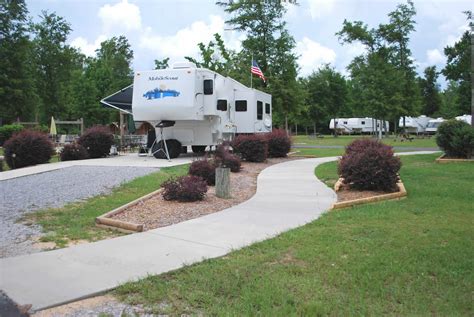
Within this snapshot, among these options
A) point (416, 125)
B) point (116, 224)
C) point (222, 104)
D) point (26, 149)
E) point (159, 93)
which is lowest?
point (116, 224)

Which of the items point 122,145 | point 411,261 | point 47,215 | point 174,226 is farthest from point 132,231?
point 122,145

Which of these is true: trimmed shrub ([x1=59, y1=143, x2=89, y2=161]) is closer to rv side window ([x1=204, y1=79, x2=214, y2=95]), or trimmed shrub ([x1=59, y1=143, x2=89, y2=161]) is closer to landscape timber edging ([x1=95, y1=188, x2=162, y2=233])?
rv side window ([x1=204, y1=79, x2=214, y2=95])

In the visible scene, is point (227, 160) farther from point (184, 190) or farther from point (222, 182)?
point (184, 190)

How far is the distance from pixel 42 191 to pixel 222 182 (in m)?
3.87

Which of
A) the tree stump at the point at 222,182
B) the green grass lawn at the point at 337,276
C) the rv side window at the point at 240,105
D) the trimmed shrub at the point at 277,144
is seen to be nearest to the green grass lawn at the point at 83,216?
the tree stump at the point at 222,182

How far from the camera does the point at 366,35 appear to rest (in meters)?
40.7

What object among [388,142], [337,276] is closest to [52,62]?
[388,142]

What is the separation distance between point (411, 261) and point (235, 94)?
15.3 m

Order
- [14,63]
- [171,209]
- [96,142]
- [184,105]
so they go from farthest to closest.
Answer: [14,63], [96,142], [184,105], [171,209]

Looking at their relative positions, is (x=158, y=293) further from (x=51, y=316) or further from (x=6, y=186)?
(x=6, y=186)

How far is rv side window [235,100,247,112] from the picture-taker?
19.6m

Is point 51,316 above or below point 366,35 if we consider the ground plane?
below

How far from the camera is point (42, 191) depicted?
31.5 ft

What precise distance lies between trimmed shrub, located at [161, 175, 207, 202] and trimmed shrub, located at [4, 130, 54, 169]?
9104mm
